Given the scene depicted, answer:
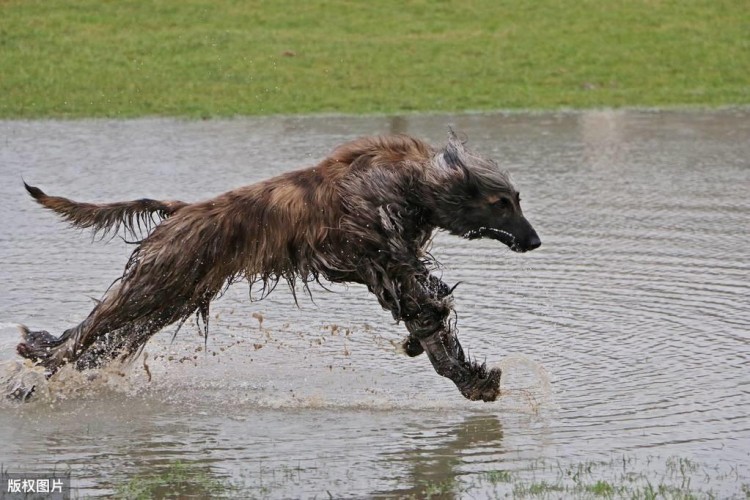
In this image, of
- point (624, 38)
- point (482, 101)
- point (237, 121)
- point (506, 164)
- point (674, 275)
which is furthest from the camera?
point (624, 38)

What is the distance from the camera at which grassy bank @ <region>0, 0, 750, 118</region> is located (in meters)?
20.3

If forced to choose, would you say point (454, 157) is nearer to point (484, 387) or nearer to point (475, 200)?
point (475, 200)

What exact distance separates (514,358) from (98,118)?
41.2ft

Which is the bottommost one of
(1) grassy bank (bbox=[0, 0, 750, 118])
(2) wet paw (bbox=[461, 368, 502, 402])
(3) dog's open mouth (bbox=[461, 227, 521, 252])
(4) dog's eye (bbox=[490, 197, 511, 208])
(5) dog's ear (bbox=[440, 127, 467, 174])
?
(2) wet paw (bbox=[461, 368, 502, 402])

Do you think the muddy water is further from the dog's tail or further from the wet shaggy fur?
the dog's tail

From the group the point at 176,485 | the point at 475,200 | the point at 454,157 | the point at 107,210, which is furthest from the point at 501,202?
the point at 176,485

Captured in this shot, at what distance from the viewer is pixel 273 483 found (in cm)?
599

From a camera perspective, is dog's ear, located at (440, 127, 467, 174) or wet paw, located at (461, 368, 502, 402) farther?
wet paw, located at (461, 368, 502, 402)

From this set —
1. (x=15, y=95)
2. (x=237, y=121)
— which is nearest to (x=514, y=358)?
(x=237, y=121)

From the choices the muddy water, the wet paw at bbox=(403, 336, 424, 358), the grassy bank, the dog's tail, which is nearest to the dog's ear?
the wet paw at bbox=(403, 336, 424, 358)

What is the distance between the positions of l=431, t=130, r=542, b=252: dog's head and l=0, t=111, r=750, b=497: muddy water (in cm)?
93

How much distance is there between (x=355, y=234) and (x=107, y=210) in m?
1.40

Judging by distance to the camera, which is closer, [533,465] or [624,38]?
[533,465]

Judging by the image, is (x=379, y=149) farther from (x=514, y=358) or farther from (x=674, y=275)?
(x=674, y=275)
